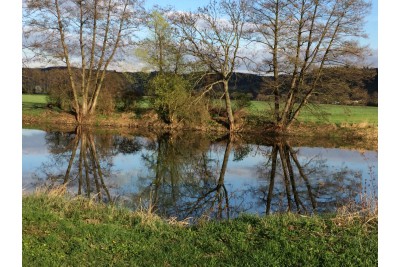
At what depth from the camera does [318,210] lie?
9617 mm

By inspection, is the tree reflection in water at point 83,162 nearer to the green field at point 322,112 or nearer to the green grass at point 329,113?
the green field at point 322,112

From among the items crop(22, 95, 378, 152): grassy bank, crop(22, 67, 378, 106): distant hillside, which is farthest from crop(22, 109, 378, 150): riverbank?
crop(22, 67, 378, 106): distant hillside

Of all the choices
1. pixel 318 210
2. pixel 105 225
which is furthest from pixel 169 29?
pixel 105 225

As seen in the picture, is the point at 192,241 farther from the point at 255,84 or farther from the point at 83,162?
the point at 255,84

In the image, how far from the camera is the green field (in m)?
25.6

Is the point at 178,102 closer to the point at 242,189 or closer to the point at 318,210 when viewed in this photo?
the point at 242,189

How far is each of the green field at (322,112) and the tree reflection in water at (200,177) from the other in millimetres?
4082

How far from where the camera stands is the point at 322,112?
82.9 ft

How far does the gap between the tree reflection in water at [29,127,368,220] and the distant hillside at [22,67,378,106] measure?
4718mm

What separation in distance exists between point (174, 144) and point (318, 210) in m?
12.8

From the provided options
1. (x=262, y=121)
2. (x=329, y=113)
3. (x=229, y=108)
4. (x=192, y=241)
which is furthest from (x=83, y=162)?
(x=329, y=113)

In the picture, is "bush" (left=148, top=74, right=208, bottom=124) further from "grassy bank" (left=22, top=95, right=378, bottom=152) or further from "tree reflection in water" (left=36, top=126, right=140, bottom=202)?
"tree reflection in water" (left=36, top=126, right=140, bottom=202)

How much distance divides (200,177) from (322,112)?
1388 centimetres

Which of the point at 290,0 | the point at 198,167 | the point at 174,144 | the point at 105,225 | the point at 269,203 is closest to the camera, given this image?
the point at 105,225
